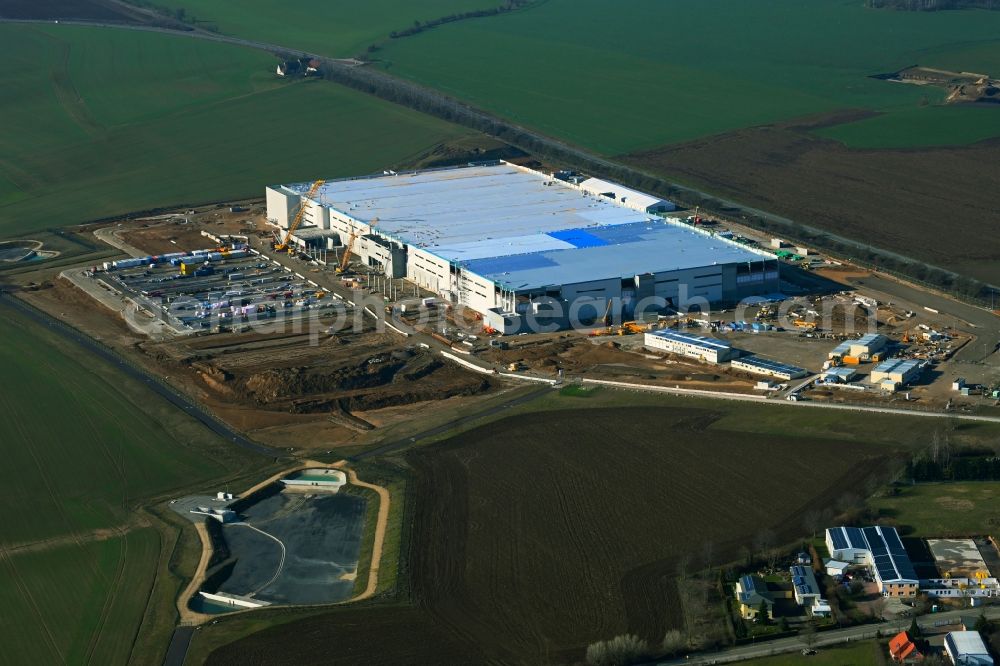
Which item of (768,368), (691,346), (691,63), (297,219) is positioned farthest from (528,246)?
(691,63)

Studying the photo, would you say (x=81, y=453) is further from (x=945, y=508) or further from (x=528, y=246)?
(x=945, y=508)

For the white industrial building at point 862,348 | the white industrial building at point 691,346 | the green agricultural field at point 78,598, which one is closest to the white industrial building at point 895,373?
the white industrial building at point 862,348

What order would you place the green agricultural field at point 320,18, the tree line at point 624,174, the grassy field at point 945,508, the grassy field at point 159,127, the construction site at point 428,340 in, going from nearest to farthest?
the grassy field at point 945,508, the construction site at point 428,340, the tree line at point 624,174, the grassy field at point 159,127, the green agricultural field at point 320,18

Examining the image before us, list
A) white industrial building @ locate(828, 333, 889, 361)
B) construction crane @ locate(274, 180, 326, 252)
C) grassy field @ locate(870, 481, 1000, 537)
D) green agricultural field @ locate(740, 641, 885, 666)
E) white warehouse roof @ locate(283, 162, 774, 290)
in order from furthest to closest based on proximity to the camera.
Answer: construction crane @ locate(274, 180, 326, 252) < white warehouse roof @ locate(283, 162, 774, 290) < white industrial building @ locate(828, 333, 889, 361) < grassy field @ locate(870, 481, 1000, 537) < green agricultural field @ locate(740, 641, 885, 666)

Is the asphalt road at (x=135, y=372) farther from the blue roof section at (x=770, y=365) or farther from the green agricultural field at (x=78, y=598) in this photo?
the blue roof section at (x=770, y=365)

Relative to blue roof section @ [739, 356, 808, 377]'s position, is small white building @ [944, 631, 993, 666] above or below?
above

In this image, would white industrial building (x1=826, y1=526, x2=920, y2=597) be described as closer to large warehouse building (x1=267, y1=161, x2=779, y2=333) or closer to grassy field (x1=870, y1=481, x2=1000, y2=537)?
grassy field (x1=870, y1=481, x2=1000, y2=537)

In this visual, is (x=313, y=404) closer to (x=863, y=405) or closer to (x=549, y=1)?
(x=863, y=405)

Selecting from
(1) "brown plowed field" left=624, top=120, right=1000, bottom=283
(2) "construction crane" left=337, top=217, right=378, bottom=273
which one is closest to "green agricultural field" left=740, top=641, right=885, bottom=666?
(1) "brown plowed field" left=624, top=120, right=1000, bottom=283
